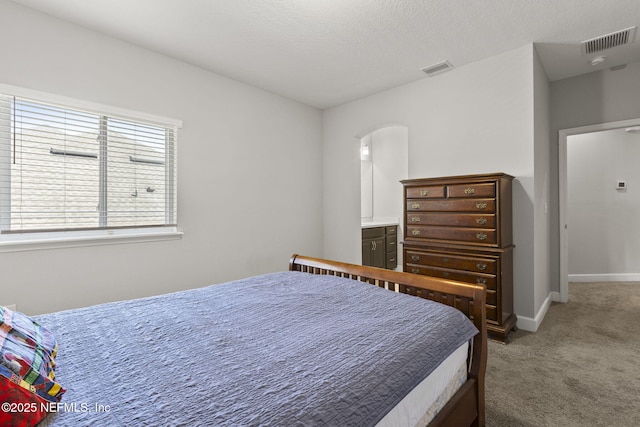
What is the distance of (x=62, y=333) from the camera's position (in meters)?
1.31

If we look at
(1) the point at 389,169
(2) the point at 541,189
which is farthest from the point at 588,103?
(1) the point at 389,169

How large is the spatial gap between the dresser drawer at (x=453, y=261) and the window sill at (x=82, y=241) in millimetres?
2477

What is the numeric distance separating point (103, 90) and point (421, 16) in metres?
2.79

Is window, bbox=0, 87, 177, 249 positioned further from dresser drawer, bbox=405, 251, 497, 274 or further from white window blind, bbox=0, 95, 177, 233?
dresser drawer, bbox=405, 251, 497, 274

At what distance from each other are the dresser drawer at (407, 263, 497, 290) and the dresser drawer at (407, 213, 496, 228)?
0.45 metres

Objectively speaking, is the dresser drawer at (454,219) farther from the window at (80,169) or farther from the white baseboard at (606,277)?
the white baseboard at (606,277)

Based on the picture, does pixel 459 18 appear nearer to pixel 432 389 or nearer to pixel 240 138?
pixel 240 138

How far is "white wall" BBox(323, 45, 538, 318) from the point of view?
2984mm

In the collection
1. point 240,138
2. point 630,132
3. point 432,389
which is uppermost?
point 630,132

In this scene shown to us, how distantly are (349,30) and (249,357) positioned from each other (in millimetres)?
2696

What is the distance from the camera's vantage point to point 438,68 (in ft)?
11.1

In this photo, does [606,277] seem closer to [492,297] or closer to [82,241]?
[492,297]

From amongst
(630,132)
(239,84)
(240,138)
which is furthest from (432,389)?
(630,132)

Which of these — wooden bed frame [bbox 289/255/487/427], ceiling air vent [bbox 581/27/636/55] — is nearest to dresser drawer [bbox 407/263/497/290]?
wooden bed frame [bbox 289/255/487/427]
